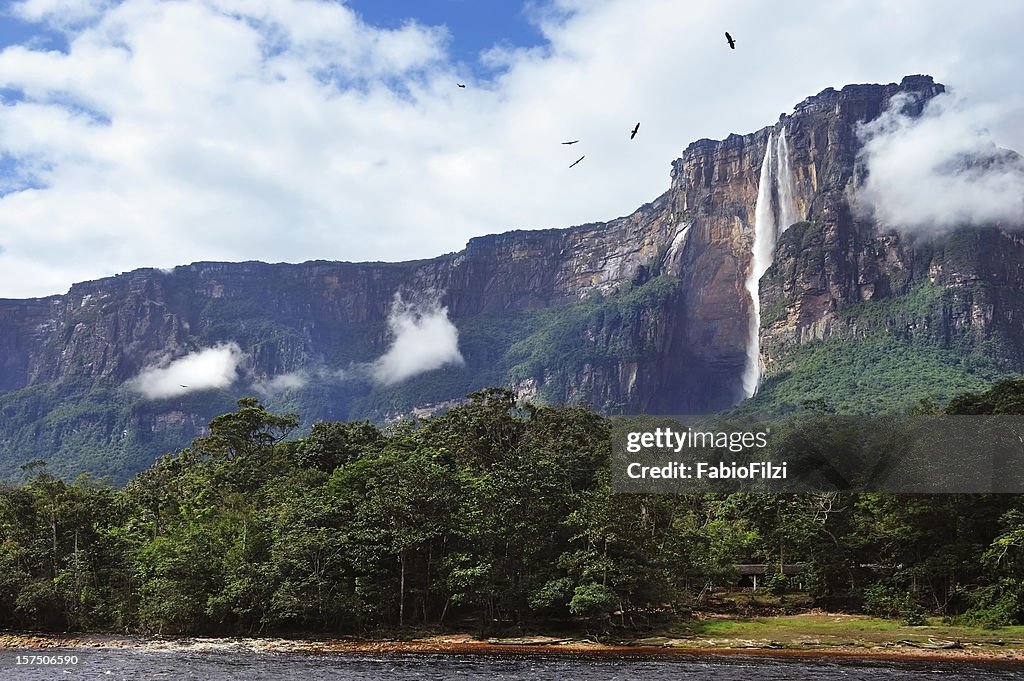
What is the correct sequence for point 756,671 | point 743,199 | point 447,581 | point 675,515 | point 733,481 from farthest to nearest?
1. point 743,199
2. point 733,481
3. point 675,515
4. point 447,581
5. point 756,671

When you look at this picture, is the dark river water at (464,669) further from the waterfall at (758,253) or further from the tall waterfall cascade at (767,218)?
the waterfall at (758,253)

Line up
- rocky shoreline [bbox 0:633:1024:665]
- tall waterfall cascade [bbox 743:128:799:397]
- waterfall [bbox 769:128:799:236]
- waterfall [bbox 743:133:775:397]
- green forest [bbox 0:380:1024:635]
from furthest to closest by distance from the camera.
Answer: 1. waterfall [bbox 743:133:775:397]
2. tall waterfall cascade [bbox 743:128:799:397]
3. waterfall [bbox 769:128:799:236]
4. green forest [bbox 0:380:1024:635]
5. rocky shoreline [bbox 0:633:1024:665]

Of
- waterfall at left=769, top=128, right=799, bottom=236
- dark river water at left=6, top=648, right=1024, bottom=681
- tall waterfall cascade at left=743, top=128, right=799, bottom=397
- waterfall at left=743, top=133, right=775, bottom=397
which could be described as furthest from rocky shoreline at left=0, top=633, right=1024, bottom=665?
waterfall at left=743, top=133, right=775, bottom=397

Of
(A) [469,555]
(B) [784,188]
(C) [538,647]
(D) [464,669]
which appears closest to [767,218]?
(B) [784,188]

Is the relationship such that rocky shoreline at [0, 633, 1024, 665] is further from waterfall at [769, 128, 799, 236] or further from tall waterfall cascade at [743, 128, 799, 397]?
waterfall at [769, 128, 799, 236]

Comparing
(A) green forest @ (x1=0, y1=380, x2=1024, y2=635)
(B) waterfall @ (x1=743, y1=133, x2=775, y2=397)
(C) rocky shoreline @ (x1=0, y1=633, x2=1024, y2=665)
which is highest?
(B) waterfall @ (x1=743, y1=133, x2=775, y2=397)

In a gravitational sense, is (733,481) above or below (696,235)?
below

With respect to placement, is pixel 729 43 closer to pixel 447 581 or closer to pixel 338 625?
pixel 447 581

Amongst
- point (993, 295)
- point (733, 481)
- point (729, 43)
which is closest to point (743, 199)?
point (993, 295)
